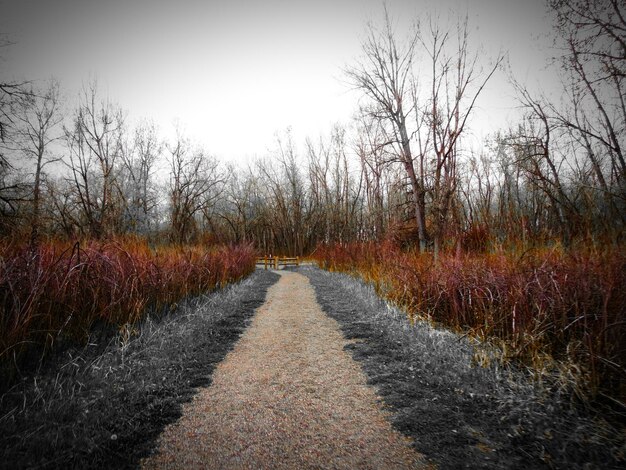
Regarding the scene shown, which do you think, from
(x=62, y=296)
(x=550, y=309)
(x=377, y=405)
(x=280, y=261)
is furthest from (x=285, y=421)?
(x=280, y=261)

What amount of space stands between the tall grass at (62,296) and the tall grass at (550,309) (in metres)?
4.46

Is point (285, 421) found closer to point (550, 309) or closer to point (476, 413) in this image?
point (476, 413)

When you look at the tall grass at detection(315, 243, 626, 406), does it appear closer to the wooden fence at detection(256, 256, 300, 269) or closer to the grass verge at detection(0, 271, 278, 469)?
the grass verge at detection(0, 271, 278, 469)

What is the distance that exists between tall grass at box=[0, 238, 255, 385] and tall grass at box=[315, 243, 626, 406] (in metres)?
4.46

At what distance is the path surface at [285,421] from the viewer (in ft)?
5.76

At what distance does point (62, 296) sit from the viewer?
2.88 m

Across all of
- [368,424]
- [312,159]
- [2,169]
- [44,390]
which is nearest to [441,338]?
[368,424]

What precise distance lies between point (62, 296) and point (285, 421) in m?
2.85

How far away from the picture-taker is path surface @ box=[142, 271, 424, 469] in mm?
1756

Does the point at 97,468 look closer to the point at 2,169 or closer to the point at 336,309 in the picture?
the point at 336,309

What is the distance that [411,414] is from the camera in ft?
7.14

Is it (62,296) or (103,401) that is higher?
(62,296)

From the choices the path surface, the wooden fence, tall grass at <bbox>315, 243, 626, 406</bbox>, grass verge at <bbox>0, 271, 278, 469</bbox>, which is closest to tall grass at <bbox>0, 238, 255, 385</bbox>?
grass verge at <bbox>0, 271, 278, 469</bbox>

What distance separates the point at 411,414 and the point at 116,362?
299cm
